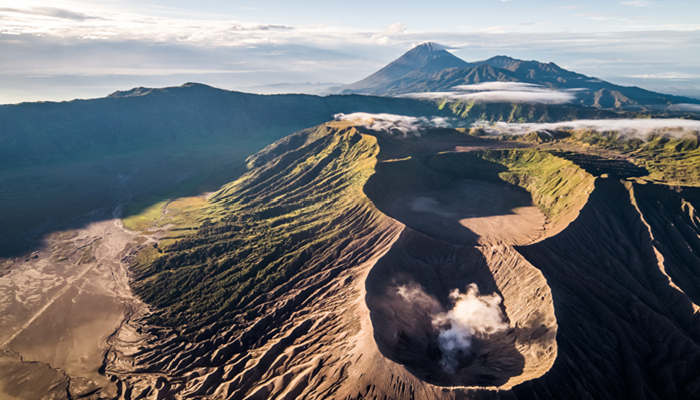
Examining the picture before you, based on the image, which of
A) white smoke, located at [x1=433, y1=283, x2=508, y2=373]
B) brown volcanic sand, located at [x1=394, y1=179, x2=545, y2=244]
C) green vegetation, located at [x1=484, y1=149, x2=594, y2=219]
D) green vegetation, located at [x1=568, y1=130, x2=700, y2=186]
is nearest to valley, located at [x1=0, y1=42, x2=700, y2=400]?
white smoke, located at [x1=433, y1=283, x2=508, y2=373]

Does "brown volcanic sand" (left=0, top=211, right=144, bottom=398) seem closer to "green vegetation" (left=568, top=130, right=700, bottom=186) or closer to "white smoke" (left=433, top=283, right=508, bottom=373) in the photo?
"white smoke" (left=433, top=283, right=508, bottom=373)

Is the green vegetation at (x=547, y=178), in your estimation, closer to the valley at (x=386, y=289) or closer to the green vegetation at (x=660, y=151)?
the valley at (x=386, y=289)

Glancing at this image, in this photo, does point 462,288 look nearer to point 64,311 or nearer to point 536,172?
point 536,172

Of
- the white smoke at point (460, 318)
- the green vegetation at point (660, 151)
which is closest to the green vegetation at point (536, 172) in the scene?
the green vegetation at point (660, 151)

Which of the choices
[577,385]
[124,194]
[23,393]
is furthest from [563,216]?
[124,194]

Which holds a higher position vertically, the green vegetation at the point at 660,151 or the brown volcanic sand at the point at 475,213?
the green vegetation at the point at 660,151

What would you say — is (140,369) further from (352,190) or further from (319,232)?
(352,190)
